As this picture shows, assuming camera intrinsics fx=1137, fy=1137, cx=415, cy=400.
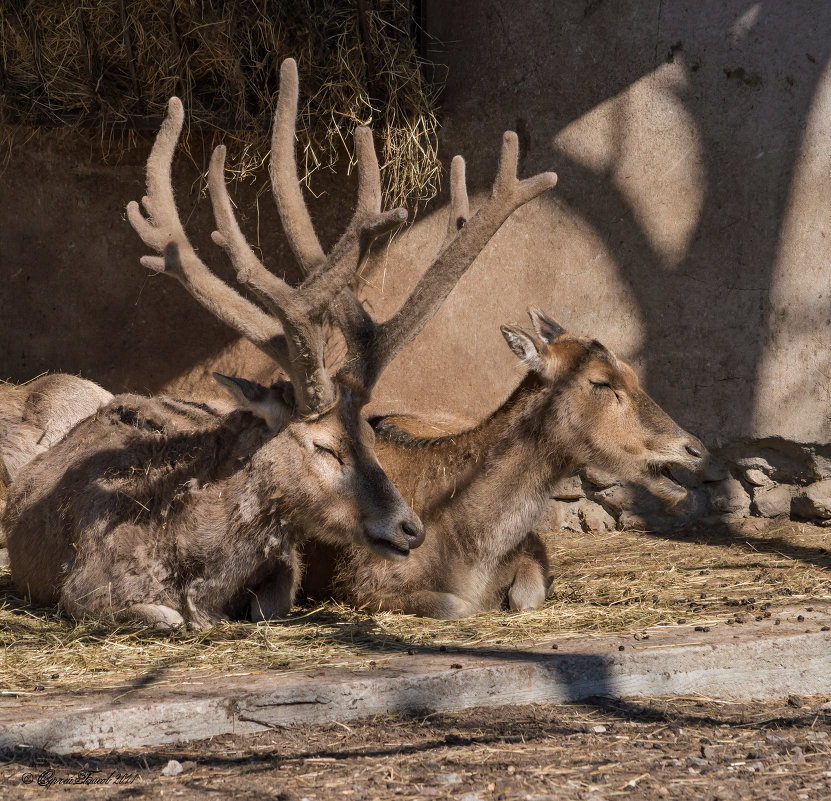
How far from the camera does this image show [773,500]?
7.70m

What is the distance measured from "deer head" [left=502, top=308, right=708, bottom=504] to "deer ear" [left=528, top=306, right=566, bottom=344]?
14 centimetres

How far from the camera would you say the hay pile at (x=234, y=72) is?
732 centimetres

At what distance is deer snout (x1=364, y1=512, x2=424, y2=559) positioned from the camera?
5.23 metres

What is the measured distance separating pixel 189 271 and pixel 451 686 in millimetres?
2277

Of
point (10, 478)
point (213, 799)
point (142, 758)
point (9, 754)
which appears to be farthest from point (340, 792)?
point (10, 478)

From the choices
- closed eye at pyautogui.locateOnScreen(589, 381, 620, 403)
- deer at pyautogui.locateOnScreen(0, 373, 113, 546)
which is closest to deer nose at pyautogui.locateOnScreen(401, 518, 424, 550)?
closed eye at pyautogui.locateOnScreen(589, 381, 620, 403)

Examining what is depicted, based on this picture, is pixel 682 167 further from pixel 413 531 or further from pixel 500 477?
pixel 413 531

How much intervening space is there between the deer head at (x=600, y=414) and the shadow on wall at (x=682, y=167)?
58.3 inches

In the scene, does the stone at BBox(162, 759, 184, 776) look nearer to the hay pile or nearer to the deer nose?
the deer nose

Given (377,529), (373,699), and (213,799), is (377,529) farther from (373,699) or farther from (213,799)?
(213,799)

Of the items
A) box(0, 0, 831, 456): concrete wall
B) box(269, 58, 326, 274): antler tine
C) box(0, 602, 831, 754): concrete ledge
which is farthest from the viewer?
box(0, 0, 831, 456): concrete wall

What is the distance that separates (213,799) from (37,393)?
4.76 metres

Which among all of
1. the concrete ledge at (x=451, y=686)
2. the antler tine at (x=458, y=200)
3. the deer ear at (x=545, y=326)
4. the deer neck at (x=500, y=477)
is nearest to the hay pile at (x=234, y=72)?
the antler tine at (x=458, y=200)

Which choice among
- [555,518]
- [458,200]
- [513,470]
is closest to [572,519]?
[555,518]
